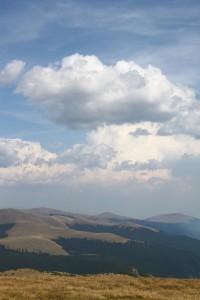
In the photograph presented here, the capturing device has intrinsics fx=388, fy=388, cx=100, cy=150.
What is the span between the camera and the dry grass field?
35.5 meters

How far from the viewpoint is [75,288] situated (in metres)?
40.2

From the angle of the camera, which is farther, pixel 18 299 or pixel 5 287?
pixel 5 287

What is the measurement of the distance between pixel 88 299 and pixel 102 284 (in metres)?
11.4

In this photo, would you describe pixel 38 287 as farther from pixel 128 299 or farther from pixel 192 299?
pixel 192 299

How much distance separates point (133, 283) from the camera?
153 feet

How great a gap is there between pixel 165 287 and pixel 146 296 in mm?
9608

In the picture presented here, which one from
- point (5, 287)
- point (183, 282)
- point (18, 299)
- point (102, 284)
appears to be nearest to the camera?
point (18, 299)

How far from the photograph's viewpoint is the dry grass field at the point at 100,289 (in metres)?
35.5

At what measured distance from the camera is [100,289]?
4088 centimetres

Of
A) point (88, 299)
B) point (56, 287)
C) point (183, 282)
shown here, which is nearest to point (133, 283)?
point (183, 282)

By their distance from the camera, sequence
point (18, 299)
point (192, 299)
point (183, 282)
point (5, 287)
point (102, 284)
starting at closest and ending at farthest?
point (18, 299)
point (192, 299)
point (5, 287)
point (102, 284)
point (183, 282)

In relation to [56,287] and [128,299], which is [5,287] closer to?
[56,287]

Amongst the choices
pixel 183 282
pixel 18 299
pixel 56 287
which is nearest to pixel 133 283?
pixel 183 282

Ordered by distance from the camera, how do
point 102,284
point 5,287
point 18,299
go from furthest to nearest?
point 102,284 → point 5,287 → point 18,299
